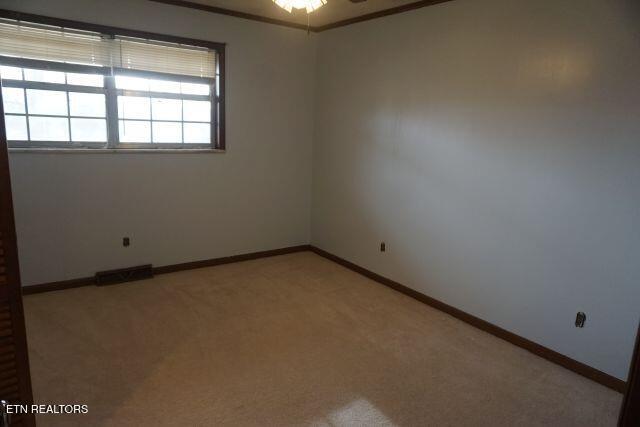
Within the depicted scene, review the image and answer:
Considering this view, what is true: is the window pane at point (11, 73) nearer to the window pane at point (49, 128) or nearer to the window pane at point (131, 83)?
the window pane at point (49, 128)

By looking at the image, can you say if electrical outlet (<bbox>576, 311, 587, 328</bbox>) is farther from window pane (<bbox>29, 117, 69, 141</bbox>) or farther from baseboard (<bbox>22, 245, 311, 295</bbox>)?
window pane (<bbox>29, 117, 69, 141</bbox>)

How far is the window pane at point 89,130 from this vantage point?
3535 mm

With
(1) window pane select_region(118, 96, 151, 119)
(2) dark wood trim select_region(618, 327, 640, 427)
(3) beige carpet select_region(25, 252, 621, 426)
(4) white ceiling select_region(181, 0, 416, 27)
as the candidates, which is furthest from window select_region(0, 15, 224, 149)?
(2) dark wood trim select_region(618, 327, 640, 427)

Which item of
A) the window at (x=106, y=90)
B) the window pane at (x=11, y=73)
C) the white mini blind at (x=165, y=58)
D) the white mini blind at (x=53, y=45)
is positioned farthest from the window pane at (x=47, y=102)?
the white mini blind at (x=165, y=58)

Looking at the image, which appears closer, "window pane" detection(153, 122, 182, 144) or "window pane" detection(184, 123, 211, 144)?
"window pane" detection(153, 122, 182, 144)

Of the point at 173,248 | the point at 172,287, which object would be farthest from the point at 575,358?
the point at 173,248

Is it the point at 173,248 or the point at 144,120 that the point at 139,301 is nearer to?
the point at 173,248

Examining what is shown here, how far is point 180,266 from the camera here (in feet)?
13.9

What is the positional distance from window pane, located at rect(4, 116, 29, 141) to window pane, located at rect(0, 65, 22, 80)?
297 millimetres

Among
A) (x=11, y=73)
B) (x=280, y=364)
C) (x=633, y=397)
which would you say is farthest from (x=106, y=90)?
(x=633, y=397)

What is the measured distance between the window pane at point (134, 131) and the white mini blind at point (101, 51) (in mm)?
476

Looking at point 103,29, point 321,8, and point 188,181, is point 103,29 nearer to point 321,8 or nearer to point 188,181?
point 188,181

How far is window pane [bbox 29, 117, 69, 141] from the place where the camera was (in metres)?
3.37

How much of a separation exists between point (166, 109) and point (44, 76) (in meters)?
0.96
